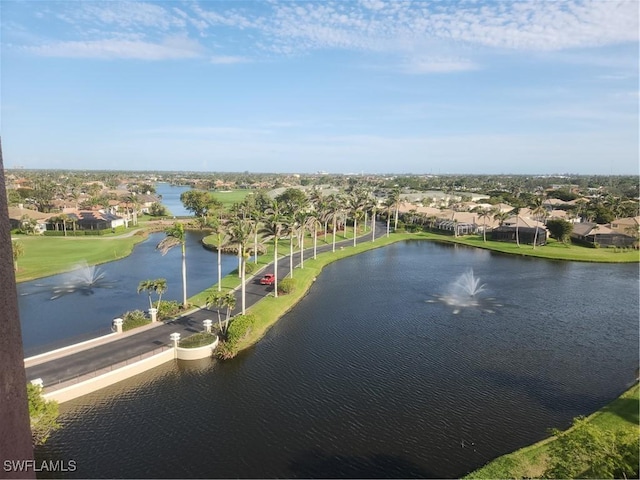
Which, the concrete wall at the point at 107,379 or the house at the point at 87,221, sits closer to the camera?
the concrete wall at the point at 107,379

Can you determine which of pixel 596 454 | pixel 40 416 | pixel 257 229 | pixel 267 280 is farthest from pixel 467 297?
pixel 40 416

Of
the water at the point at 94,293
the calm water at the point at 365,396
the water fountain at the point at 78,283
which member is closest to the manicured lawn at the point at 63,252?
the water at the point at 94,293

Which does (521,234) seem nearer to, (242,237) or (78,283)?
(242,237)

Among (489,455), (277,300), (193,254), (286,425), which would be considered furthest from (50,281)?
(489,455)

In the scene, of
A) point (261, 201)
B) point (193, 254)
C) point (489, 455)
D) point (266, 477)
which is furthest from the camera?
point (261, 201)

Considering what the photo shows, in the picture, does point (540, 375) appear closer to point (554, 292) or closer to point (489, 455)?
point (489, 455)

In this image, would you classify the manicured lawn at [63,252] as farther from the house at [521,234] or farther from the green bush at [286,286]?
the house at [521,234]

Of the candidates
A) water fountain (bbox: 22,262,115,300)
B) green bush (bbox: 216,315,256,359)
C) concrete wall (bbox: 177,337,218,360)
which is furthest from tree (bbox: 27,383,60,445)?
water fountain (bbox: 22,262,115,300)
